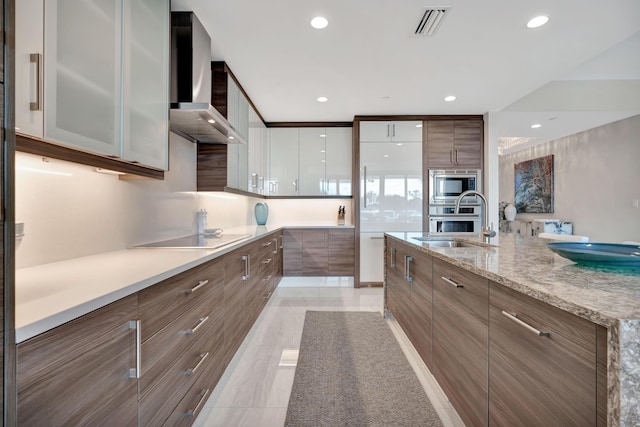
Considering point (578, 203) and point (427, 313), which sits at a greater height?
point (578, 203)

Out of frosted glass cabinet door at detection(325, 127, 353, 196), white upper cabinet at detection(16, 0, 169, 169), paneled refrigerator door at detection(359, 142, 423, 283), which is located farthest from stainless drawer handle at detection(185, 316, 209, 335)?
frosted glass cabinet door at detection(325, 127, 353, 196)

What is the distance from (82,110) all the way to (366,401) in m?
1.98

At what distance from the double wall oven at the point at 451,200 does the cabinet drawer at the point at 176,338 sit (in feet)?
11.3

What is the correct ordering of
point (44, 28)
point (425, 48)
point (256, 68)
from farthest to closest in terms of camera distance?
point (256, 68)
point (425, 48)
point (44, 28)

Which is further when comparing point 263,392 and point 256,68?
point 256,68

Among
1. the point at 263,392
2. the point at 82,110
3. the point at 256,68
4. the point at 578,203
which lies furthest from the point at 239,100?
the point at 578,203

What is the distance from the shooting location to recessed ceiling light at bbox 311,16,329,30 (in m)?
2.08

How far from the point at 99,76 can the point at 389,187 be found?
142 inches

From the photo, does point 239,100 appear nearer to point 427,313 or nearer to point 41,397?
point 427,313

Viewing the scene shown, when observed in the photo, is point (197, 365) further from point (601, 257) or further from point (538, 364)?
point (601, 257)

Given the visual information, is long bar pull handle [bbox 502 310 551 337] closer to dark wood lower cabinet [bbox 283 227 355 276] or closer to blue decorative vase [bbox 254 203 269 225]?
dark wood lower cabinet [bbox 283 227 355 276]

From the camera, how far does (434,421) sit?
154 cm

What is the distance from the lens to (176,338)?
1200mm

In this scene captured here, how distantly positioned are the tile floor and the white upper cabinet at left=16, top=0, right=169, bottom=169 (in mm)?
1416
